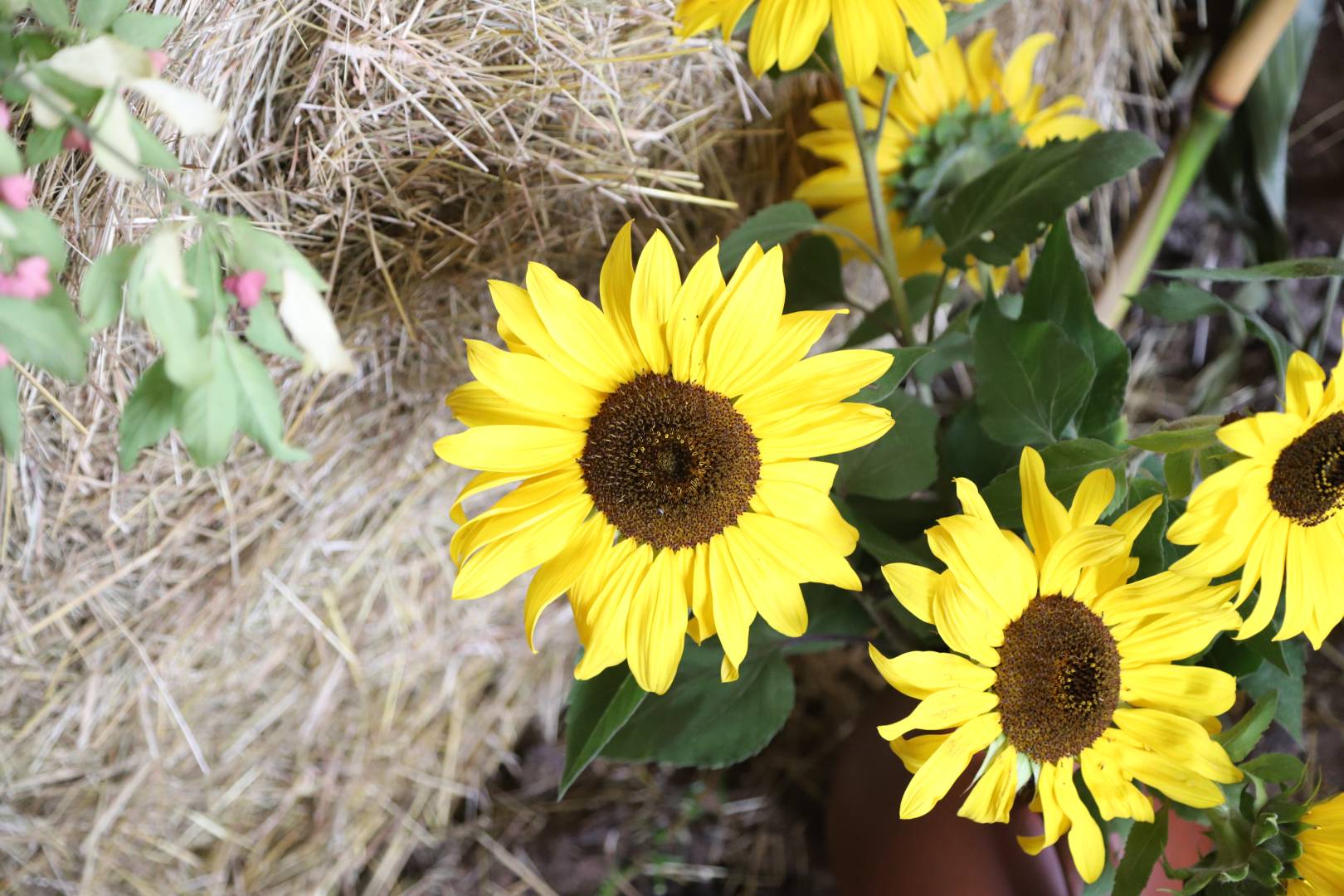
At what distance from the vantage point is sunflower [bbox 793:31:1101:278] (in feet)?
3.00

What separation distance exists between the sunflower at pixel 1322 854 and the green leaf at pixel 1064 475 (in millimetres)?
245

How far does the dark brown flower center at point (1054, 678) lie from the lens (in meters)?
0.61

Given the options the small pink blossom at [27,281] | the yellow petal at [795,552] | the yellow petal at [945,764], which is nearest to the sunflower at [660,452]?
the yellow petal at [795,552]

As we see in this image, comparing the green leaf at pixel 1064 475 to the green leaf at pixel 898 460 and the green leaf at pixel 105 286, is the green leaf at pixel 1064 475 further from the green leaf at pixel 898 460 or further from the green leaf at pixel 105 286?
the green leaf at pixel 105 286

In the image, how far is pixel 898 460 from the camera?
732 mm

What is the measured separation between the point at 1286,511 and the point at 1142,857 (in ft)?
0.86

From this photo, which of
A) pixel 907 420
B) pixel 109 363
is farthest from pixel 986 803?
pixel 109 363

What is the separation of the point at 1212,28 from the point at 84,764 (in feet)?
5.46

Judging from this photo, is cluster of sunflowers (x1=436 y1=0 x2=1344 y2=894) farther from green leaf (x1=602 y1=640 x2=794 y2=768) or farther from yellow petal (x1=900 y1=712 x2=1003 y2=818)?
green leaf (x1=602 y1=640 x2=794 y2=768)

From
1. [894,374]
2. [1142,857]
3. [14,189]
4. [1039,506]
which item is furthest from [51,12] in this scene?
[1142,857]

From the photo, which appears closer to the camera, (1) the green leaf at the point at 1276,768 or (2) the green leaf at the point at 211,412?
(2) the green leaf at the point at 211,412

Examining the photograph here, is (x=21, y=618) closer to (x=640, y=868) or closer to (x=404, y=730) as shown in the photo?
(x=404, y=730)

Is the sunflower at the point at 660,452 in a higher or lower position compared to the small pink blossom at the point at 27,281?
lower

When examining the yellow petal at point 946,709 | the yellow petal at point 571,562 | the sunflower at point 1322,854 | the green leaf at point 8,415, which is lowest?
the sunflower at point 1322,854
